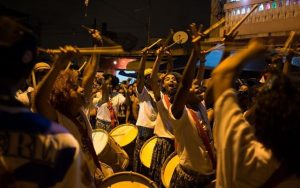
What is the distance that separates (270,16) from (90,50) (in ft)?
24.6

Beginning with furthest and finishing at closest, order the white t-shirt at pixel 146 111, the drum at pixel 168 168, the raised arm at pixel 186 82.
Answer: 1. the white t-shirt at pixel 146 111
2. the drum at pixel 168 168
3. the raised arm at pixel 186 82

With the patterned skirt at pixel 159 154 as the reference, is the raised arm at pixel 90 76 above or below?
above

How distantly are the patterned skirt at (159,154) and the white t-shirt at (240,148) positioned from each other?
4.02 metres

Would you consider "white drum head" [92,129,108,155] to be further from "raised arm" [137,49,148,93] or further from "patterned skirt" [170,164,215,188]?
"raised arm" [137,49,148,93]

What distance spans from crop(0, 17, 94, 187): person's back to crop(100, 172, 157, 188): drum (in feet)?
8.40

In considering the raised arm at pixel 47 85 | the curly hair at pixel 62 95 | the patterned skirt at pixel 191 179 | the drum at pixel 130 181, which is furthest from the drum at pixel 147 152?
the raised arm at pixel 47 85

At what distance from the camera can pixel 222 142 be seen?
253 centimetres

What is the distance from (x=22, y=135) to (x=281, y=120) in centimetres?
149

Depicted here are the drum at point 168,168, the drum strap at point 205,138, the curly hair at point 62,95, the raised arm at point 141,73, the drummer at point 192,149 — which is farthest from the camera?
the raised arm at point 141,73

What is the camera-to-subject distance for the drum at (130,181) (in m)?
4.61

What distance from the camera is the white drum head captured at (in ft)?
17.7

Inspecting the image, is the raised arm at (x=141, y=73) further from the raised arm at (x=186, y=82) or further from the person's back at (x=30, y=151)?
the person's back at (x=30, y=151)

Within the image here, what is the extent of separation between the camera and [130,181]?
15.4 feet

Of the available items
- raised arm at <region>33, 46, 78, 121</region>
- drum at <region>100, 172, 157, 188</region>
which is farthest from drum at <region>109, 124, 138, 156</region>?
raised arm at <region>33, 46, 78, 121</region>
